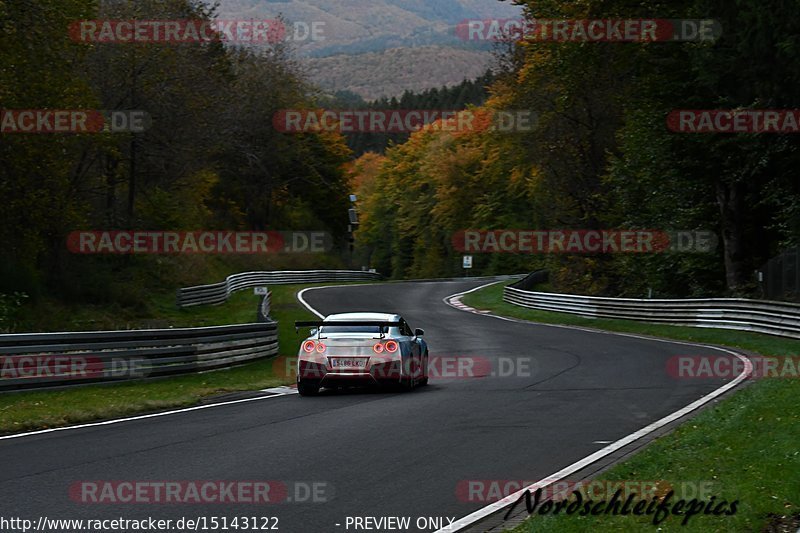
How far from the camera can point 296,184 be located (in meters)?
83.0

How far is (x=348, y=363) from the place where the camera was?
54.1 feet

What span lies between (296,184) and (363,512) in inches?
3006

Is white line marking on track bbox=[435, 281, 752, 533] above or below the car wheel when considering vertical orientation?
above

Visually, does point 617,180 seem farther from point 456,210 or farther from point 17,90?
point 456,210

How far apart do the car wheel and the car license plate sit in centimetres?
49

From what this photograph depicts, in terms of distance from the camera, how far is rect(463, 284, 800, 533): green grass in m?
7.03

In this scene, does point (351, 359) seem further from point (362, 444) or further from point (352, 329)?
point (362, 444)

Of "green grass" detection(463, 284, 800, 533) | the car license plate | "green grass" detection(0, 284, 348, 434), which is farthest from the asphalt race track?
"green grass" detection(0, 284, 348, 434)

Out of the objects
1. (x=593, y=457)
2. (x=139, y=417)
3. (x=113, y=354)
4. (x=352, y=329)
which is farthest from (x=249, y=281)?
(x=593, y=457)

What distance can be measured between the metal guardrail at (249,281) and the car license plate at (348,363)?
90.8 feet

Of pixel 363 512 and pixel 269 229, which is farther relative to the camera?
pixel 269 229

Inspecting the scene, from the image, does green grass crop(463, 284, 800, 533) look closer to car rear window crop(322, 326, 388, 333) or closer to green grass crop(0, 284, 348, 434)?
car rear window crop(322, 326, 388, 333)

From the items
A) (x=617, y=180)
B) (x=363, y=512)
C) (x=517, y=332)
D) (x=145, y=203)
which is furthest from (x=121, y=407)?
(x=145, y=203)

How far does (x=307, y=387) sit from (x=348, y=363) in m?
0.86
